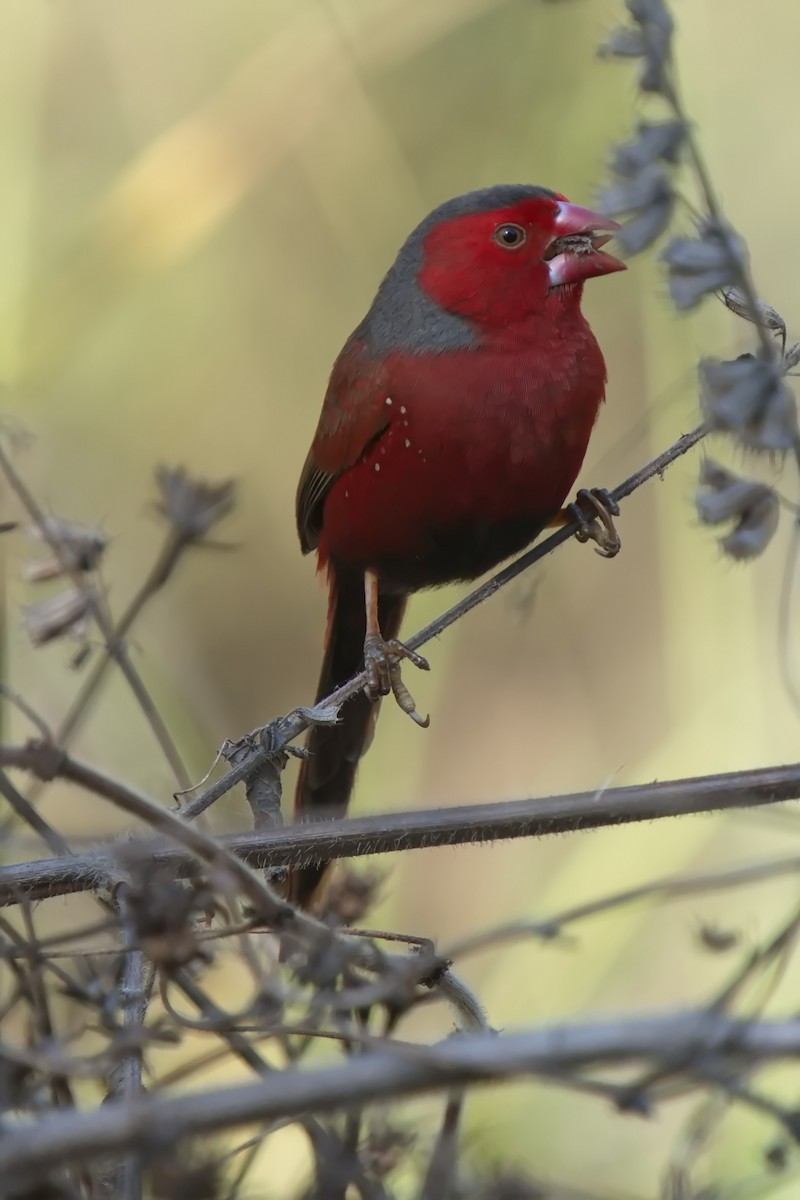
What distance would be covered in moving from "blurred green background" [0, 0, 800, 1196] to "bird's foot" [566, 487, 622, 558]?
72cm

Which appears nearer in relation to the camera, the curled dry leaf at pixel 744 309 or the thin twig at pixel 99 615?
the curled dry leaf at pixel 744 309

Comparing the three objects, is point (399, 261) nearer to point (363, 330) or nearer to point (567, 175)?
point (363, 330)

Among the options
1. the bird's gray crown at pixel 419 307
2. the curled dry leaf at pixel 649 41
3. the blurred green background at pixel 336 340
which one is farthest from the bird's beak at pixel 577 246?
the curled dry leaf at pixel 649 41

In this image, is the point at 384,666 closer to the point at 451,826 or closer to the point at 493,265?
the point at 493,265

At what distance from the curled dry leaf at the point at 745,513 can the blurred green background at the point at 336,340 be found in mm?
2378

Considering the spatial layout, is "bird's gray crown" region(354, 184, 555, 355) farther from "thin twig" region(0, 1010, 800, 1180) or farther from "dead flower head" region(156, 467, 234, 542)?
"thin twig" region(0, 1010, 800, 1180)

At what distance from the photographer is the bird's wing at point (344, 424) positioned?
3.41 meters

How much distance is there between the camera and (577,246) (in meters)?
3.51

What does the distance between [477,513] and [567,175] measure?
198 cm

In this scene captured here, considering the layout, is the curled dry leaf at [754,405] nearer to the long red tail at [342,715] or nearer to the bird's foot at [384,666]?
the long red tail at [342,715]

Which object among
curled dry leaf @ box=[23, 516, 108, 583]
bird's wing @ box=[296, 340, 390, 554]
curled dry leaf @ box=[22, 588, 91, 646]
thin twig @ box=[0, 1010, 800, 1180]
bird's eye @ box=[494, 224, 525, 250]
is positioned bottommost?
thin twig @ box=[0, 1010, 800, 1180]

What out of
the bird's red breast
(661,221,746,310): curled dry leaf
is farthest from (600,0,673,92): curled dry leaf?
the bird's red breast

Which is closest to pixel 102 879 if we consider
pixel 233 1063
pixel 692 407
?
Answer: pixel 692 407

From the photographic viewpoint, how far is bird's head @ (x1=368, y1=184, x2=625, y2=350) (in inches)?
135
